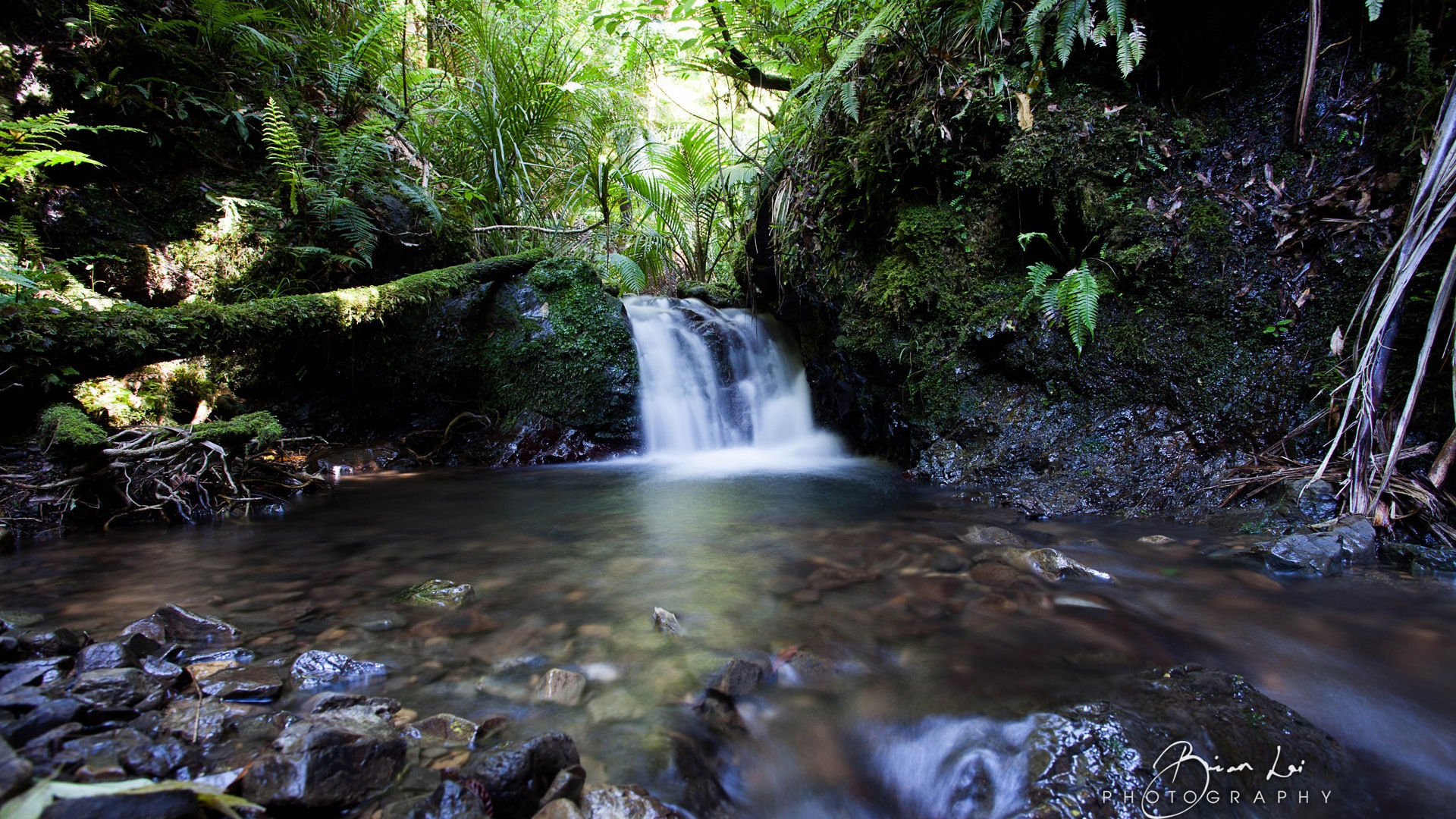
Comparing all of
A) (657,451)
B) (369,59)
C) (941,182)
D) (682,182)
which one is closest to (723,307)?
(682,182)

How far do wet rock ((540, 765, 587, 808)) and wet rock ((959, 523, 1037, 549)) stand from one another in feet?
7.12

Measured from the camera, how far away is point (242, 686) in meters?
1.60

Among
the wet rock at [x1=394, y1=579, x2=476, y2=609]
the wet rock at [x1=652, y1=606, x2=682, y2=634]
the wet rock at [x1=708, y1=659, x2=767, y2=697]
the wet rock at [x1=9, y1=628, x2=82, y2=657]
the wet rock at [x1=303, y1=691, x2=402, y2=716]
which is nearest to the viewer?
the wet rock at [x1=303, y1=691, x2=402, y2=716]

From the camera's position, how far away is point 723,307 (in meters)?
8.05

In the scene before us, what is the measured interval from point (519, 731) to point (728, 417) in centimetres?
521

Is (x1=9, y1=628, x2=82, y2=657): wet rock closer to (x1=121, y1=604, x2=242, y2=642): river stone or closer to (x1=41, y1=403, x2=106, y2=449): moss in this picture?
(x1=121, y1=604, x2=242, y2=642): river stone

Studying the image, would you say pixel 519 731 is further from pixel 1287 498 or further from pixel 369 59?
pixel 369 59

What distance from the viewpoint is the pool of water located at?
5.16 ft

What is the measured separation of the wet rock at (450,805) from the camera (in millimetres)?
1130

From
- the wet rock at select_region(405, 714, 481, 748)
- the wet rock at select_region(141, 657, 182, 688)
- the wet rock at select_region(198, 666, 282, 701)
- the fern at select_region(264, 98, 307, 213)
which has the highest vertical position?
the fern at select_region(264, 98, 307, 213)

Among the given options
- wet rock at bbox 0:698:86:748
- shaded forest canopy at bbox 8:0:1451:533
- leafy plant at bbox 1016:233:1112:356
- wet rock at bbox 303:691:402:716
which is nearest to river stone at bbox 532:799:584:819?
wet rock at bbox 303:691:402:716

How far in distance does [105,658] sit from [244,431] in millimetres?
2932

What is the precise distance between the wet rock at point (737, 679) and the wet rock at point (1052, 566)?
1.33 m

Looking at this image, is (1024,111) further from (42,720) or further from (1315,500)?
(42,720)
